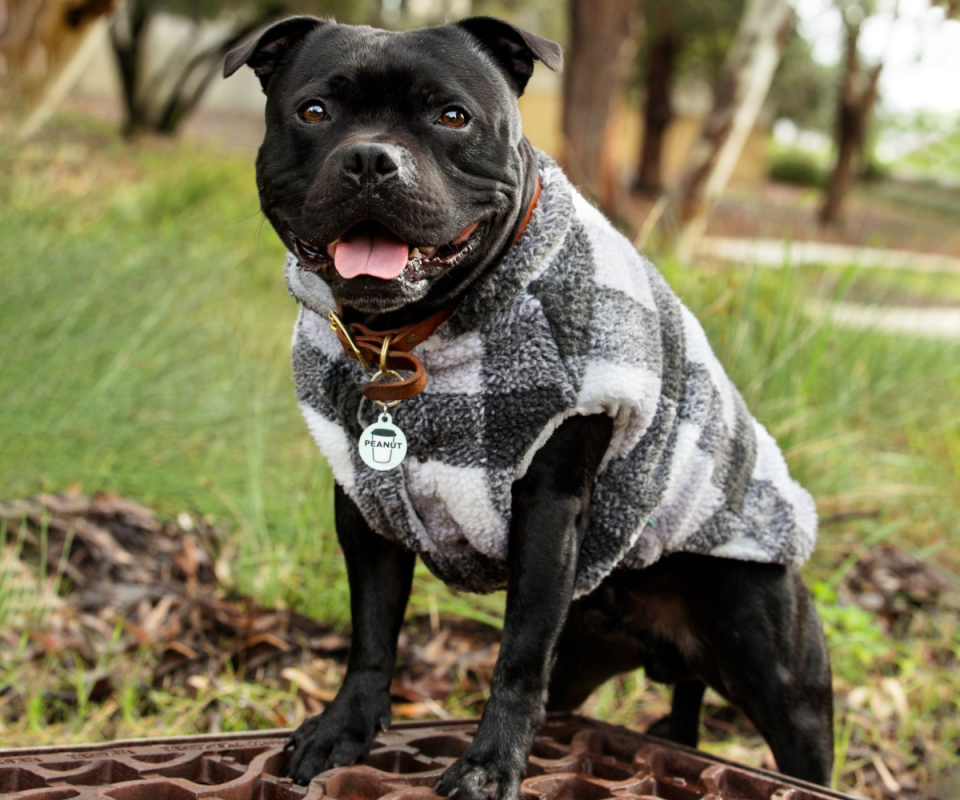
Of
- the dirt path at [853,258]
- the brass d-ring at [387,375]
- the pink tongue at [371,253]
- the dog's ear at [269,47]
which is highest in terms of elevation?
the dirt path at [853,258]

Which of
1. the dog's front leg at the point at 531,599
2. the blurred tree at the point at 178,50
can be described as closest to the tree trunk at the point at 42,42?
the dog's front leg at the point at 531,599

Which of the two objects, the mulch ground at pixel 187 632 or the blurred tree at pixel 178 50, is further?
the blurred tree at pixel 178 50

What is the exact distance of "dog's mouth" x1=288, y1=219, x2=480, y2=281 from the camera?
1938 mm

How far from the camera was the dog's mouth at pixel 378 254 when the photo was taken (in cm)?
194

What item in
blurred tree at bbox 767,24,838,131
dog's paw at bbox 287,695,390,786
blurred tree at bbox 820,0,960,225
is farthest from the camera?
blurred tree at bbox 767,24,838,131

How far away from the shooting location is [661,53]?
23000mm

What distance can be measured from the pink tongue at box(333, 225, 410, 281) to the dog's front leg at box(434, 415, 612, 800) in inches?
17.6

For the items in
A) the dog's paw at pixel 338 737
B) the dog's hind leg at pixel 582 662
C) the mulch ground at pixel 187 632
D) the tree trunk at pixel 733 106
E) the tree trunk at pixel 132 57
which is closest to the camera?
the dog's paw at pixel 338 737

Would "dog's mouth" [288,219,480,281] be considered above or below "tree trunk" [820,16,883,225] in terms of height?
below

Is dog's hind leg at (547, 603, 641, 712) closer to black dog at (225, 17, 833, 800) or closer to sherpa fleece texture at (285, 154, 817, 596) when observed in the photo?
sherpa fleece texture at (285, 154, 817, 596)

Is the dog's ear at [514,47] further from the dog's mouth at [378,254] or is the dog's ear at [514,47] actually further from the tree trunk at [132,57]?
the tree trunk at [132,57]

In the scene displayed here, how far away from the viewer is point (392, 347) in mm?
2074

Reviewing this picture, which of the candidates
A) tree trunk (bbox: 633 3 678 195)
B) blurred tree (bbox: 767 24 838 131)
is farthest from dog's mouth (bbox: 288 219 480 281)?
blurred tree (bbox: 767 24 838 131)

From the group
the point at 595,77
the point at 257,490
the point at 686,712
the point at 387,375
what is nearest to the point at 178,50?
the point at 595,77
